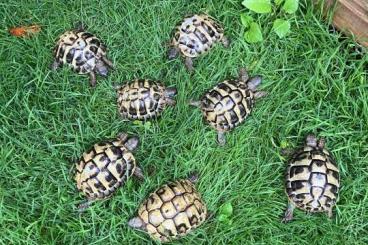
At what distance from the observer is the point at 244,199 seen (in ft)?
12.8

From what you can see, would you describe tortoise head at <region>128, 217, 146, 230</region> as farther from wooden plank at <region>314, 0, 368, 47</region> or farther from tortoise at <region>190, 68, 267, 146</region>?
wooden plank at <region>314, 0, 368, 47</region>

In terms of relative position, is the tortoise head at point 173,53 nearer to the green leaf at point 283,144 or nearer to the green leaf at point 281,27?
the green leaf at point 281,27

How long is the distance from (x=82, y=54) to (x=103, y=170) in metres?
0.90

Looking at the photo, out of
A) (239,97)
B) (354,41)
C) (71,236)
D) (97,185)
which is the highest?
(354,41)

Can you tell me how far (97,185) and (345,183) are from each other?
168 centimetres

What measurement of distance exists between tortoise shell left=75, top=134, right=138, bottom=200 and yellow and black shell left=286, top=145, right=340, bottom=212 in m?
1.08

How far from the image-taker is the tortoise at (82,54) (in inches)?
163

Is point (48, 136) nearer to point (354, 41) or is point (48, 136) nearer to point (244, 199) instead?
point (244, 199)

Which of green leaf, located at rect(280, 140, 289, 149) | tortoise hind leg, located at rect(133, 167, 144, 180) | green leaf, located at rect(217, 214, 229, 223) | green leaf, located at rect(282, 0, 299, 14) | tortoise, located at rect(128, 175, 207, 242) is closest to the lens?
tortoise, located at rect(128, 175, 207, 242)

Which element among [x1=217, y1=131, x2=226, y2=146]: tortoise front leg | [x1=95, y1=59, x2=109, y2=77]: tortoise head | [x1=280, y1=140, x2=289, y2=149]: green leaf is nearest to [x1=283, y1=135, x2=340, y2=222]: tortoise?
[x1=280, y1=140, x2=289, y2=149]: green leaf

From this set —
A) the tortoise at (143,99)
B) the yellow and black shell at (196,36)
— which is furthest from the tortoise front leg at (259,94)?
the tortoise at (143,99)

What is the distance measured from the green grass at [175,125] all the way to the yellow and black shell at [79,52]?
0.09m

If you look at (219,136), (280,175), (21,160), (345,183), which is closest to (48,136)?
(21,160)

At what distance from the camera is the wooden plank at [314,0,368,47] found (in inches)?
157
